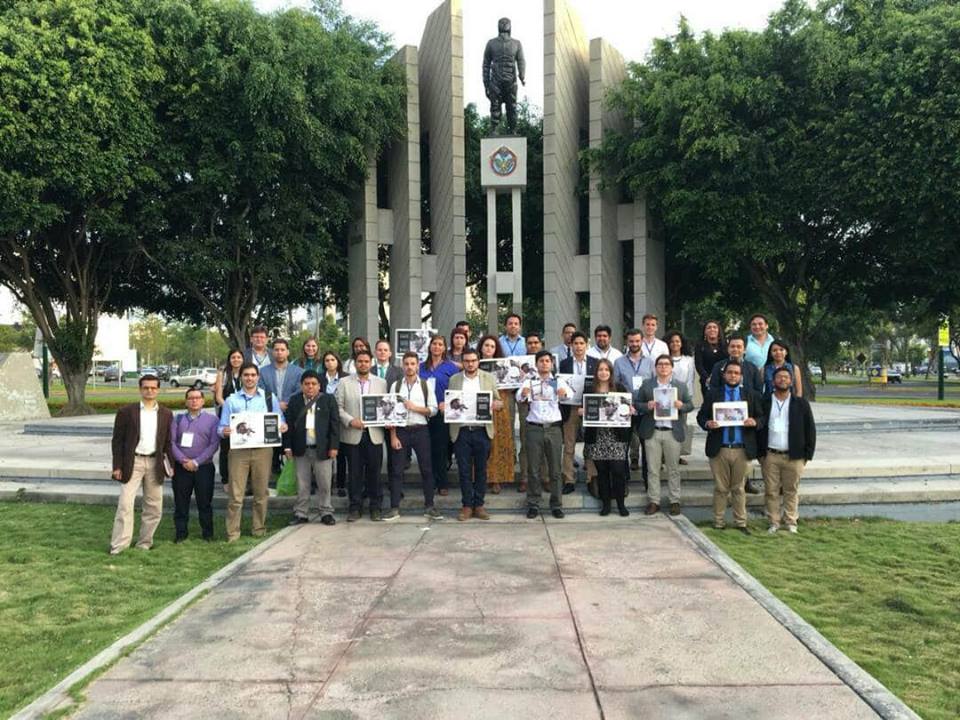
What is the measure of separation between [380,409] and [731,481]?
156 inches

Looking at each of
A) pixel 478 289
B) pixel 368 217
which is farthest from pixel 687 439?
pixel 478 289

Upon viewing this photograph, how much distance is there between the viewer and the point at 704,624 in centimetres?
511

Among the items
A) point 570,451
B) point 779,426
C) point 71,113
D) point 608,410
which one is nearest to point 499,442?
point 570,451

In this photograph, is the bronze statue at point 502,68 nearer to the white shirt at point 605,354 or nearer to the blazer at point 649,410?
the white shirt at point 605,354

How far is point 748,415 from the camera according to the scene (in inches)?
312

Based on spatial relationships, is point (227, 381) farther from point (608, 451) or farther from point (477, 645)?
point (477, 645)

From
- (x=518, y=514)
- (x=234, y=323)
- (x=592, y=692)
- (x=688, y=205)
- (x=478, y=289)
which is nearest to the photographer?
(x=592, y=692)

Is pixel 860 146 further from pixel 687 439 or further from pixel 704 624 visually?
pixel 704 624

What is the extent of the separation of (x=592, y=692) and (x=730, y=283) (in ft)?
84.5

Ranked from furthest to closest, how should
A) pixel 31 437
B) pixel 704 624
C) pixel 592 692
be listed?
pixel 31 437 < pixel 704 624 < pixel 592 692

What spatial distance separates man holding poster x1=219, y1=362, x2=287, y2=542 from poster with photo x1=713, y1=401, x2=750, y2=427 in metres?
4.74

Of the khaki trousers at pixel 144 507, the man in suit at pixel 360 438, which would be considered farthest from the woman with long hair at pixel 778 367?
the khaki trousers at pixel 144 507

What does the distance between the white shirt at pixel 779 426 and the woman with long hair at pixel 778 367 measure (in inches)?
6.5

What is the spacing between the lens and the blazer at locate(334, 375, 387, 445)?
26.7 ft
